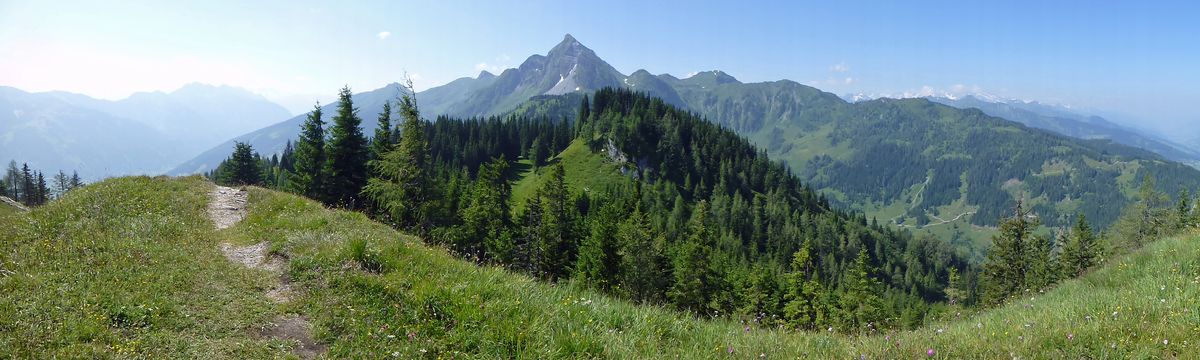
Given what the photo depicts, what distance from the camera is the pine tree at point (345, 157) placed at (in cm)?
4038

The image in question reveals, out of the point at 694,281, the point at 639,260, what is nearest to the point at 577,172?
the point at 694,281

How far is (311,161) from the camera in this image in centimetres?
4209

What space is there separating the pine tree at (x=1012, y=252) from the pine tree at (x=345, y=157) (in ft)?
202

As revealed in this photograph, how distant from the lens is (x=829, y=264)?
125500mm

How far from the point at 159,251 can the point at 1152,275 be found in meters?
20.4

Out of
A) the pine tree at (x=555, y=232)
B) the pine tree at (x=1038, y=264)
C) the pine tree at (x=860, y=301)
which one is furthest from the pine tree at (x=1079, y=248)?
the pine tree at (x=555, y=232)

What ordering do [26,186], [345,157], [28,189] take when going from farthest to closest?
[26,186]
[28,189]
[345,157]

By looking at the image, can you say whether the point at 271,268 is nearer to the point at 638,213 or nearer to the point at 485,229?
the point at 638,213

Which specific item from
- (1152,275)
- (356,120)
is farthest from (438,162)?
(1152,275)

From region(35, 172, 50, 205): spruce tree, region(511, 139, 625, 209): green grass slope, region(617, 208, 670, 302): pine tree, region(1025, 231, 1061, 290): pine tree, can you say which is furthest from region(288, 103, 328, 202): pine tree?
region(35, 172, 50, 205): spruce tree

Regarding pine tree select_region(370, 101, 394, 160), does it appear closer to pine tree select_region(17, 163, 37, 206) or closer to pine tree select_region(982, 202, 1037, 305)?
pine tree select_region(982, 202, 1037, 305)

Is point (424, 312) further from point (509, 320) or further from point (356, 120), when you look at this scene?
point (356, 120)

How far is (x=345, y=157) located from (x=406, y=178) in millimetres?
8688

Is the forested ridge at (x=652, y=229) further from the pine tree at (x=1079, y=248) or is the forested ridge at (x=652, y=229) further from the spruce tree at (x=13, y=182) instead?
the spruce tree at (x=13, y=182)
